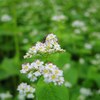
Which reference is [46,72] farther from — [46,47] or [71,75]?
[71,75]

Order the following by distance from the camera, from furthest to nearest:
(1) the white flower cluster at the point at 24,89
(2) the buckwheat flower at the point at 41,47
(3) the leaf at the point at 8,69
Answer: (3) the leaf at the point at 8,69 < (1) the white flower cluster at the point at 24,89 < (2) the buckwheat flower at the point at 41,47

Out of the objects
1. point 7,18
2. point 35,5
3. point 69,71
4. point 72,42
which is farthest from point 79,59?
A: point 35,5

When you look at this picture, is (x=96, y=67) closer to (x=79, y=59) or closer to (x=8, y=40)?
(x=79, y=59)

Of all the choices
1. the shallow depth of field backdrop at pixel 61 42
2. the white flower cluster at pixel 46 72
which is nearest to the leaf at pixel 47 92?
the white flower cluster at pixel 46 72

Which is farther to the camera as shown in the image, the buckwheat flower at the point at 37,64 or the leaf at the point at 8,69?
the leaf at the point at 8,69

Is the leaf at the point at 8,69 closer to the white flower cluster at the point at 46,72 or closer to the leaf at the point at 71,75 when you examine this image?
the leaf at the point at 71,75

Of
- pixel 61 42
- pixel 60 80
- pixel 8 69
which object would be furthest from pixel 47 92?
pixel 61 42
